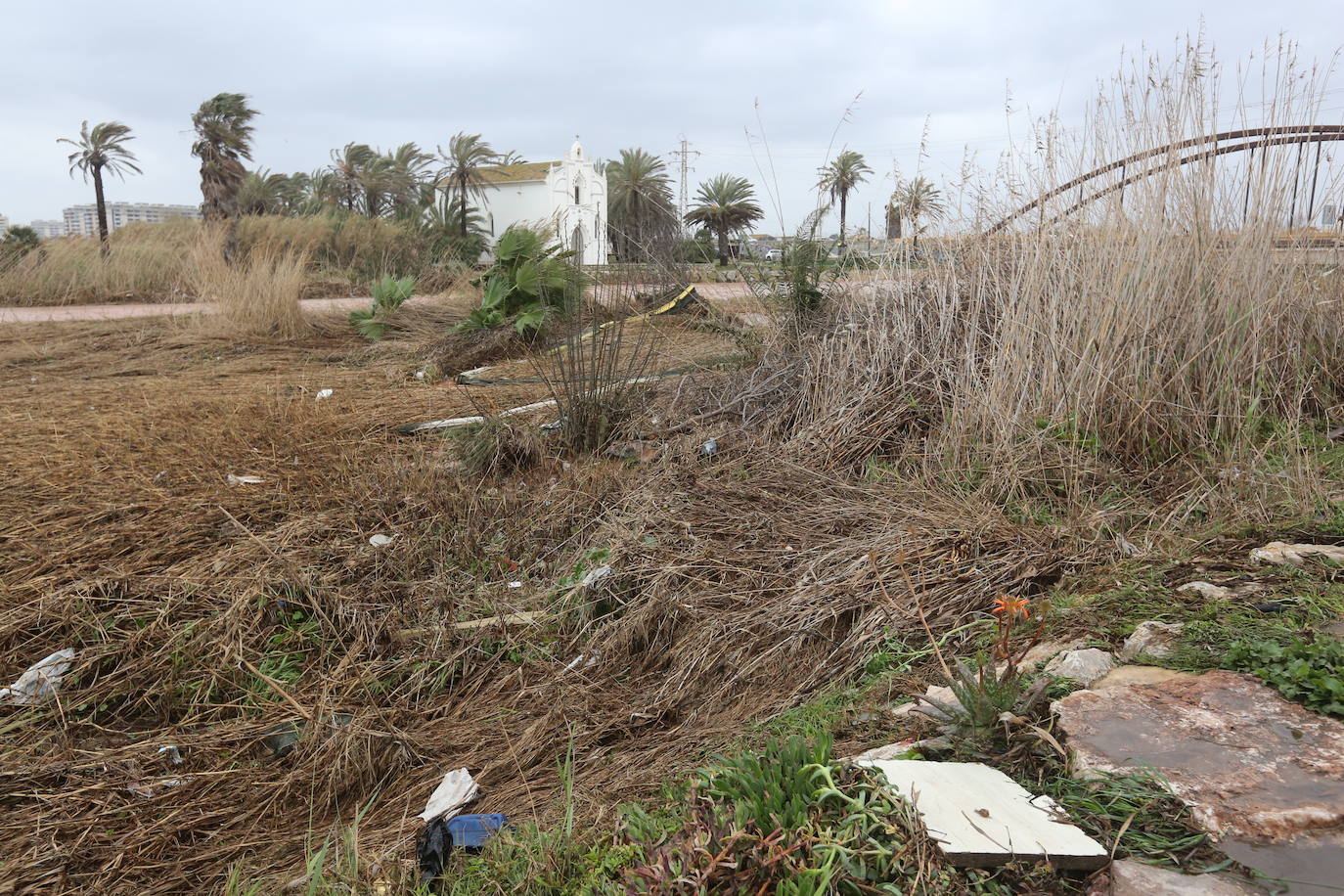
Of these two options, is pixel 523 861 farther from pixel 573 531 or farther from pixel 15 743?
pixel 573 531

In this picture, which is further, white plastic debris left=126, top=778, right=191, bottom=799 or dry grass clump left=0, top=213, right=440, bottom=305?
dry grass clump left=0, top=213, right=440, bottom=305

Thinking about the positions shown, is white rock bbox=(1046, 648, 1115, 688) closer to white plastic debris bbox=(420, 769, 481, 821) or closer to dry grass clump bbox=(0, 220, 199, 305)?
white plastic debris bbox=(420, 769, 481, 821)

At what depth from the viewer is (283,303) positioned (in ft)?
27.2

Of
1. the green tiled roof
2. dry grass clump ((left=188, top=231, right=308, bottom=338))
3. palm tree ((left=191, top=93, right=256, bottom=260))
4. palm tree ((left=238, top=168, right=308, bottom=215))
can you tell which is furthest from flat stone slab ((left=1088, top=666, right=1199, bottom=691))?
the green tiled roof

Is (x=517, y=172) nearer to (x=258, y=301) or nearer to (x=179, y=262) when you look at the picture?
(x=179, y=262)

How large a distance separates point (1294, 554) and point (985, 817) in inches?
63.6

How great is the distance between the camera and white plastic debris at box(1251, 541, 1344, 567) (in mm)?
2327

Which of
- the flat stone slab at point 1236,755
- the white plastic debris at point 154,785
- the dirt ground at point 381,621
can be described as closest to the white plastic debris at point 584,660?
the dirt ground at point 381,621

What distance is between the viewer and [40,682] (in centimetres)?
240

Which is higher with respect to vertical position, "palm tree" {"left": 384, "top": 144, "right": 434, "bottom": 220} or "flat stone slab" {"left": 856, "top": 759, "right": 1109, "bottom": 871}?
"palm tree" {"left": 384, "top": 144, "right": 434, "bottom": 220}

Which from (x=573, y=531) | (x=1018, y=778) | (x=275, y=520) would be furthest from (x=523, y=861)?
(x=275, y=520)

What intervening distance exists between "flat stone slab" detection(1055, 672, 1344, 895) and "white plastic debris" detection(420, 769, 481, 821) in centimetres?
133

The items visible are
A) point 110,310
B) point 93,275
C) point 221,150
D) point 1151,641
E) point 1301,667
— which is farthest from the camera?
point 221,150

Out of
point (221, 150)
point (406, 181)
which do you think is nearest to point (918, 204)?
point (221, 150)
